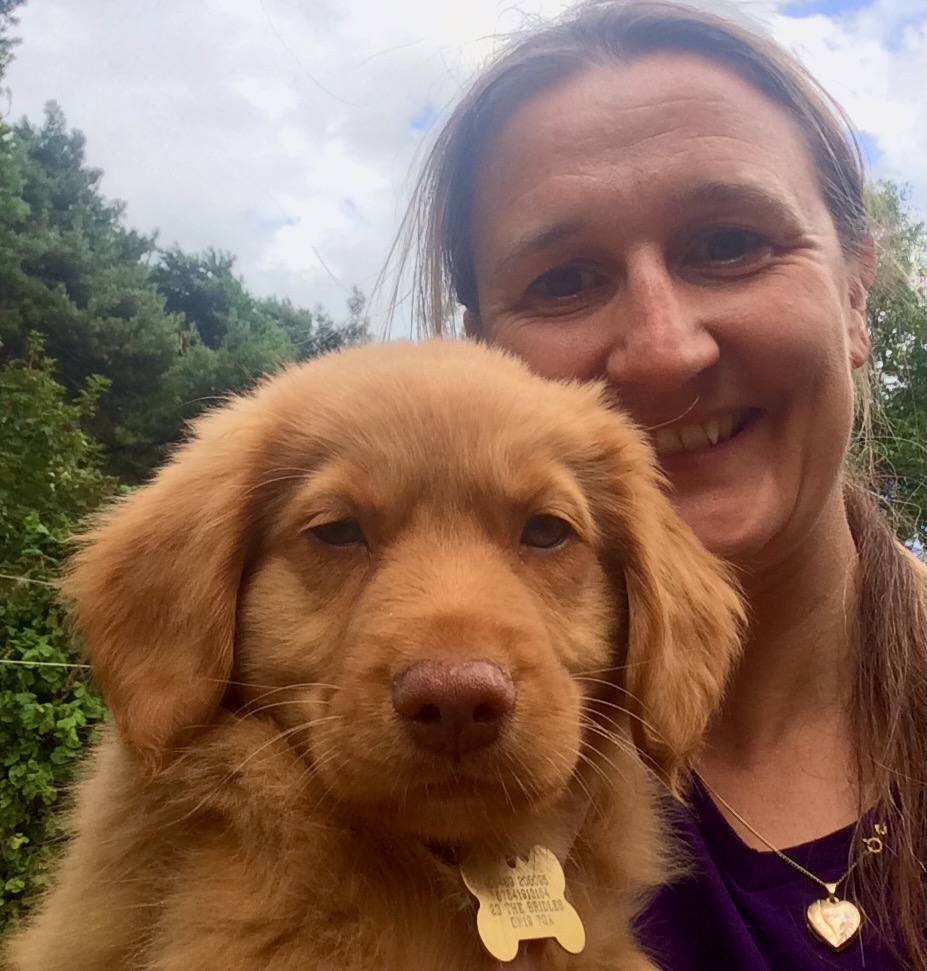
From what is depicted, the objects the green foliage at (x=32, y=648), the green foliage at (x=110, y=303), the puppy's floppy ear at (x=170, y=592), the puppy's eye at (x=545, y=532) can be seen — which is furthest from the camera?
the green foliage at (x=110, y=303)

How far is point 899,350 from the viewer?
340cm

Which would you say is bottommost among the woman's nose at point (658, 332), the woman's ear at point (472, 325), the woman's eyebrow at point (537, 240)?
the woman's ear at point (472, 325)

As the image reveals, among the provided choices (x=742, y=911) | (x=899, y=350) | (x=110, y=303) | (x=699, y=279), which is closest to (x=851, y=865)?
(x=742, y=911)

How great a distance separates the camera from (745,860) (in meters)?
2.05

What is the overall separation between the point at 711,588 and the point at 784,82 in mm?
1330

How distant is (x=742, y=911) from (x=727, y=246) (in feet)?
4.86

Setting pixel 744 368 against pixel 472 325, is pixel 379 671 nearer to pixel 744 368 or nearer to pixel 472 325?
pixel 744 368

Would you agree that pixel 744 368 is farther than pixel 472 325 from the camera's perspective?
No

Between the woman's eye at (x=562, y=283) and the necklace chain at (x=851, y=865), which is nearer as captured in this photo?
the necklace chain at (x=851, y=865)

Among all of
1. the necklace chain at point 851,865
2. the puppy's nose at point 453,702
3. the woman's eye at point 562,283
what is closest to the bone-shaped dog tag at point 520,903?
the puppy's nose at point 453,702

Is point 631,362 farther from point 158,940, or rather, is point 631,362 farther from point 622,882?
point 158,940

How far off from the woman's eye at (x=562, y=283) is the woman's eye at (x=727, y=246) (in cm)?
26

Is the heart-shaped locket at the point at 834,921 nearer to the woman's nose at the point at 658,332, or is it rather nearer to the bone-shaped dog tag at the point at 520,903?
the bone-shaped dog tag at the point at 520,903

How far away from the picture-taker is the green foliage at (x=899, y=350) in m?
2.93
